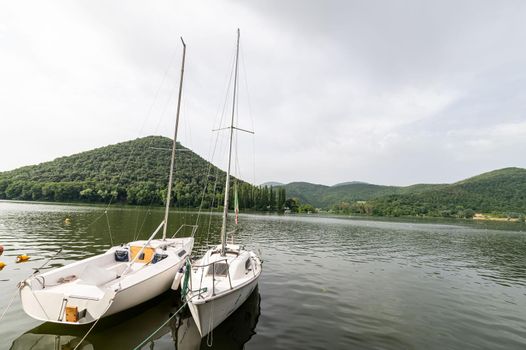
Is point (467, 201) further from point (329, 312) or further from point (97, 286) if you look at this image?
point (97, 286)

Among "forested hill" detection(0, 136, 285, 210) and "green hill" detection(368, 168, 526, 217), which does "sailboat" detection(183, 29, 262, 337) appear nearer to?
"forested hill" detection(0, 136, 285, 210)

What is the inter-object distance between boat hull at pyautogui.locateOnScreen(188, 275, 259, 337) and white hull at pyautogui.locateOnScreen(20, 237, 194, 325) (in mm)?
3024

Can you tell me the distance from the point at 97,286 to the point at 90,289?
1.55m

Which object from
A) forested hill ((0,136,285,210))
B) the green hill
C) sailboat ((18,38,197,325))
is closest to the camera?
sailboat ((18,38,197,325))

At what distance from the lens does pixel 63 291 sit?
8.69 m

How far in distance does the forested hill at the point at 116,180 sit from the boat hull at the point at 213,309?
253 ft

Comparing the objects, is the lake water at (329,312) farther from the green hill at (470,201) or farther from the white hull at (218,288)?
the green hill at (470,201)

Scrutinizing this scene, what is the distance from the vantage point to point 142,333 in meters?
9.48

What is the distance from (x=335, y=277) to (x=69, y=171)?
13847 cm

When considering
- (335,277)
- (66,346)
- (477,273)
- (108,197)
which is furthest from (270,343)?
(108,197)

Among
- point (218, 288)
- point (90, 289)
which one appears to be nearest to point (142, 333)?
point (90, 289)

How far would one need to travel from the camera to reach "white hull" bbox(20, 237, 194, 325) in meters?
8.34

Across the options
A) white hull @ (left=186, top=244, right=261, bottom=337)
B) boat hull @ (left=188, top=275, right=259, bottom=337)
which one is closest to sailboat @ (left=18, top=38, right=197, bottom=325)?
white hull @ (left=186, top=244, right=261, bottom=337)

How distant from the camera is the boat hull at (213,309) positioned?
851 centimetres
